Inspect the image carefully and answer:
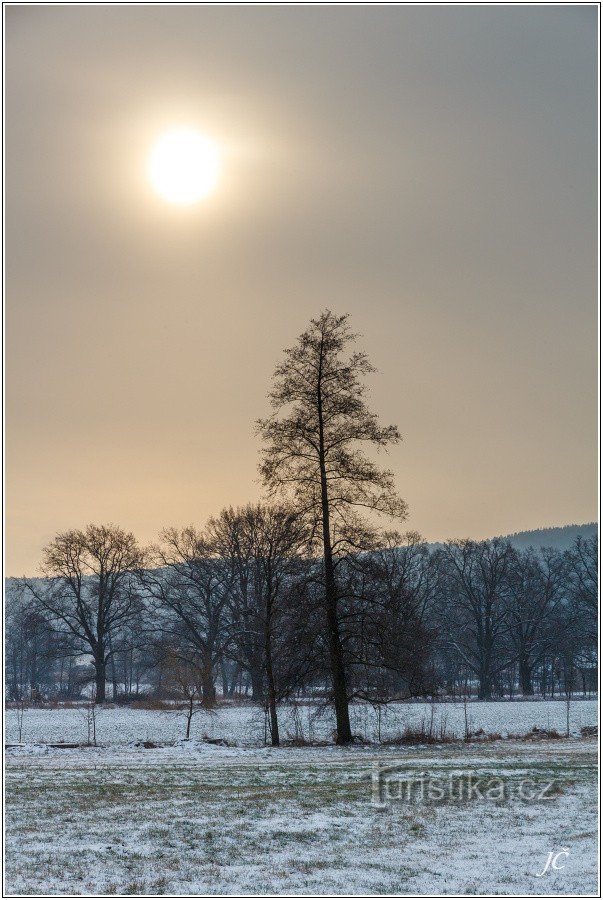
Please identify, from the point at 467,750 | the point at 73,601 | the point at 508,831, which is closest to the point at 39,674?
the point at 73,601

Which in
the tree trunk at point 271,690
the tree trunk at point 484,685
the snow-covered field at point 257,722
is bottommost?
the tree trunk at point 484,685

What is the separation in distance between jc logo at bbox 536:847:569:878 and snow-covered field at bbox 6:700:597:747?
44.2 ft

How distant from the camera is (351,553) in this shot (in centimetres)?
2411

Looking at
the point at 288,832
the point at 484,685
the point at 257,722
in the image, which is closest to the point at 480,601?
the point at 484,685

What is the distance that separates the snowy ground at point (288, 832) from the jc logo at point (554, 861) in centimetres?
8

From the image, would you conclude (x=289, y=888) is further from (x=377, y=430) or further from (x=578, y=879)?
(x=377, y=430)

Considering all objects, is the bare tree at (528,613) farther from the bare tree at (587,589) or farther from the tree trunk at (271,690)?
the tree trunk at (271,690)

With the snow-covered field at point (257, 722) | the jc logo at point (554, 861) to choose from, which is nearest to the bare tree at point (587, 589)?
the snow-covered field at point (257, 722)

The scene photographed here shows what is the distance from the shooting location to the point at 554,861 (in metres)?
10.4
